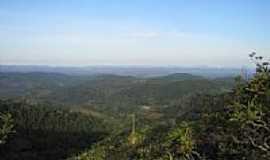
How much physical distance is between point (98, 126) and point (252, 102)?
164 meters

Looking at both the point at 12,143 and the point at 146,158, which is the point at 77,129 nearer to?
the point at 12,143

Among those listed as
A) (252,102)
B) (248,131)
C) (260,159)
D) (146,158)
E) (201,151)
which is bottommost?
(146,158)

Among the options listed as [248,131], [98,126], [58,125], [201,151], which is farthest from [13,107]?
[248,131]

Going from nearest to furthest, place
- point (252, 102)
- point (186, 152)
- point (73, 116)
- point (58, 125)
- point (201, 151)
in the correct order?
point (252, 102), point (186, 152), point (201, 151), point (58, 125), point (73, 116)

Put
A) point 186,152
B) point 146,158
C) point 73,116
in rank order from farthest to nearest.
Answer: point 73,116
point 146,158
point 186,152

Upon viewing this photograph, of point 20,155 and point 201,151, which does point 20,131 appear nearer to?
point 20,155

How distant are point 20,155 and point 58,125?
3775cm

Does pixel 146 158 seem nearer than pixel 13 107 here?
Yes

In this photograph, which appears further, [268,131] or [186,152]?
[186,152]

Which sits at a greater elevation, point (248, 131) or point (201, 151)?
point (248, 131)

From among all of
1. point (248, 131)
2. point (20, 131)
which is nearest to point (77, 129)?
point (20, 131)

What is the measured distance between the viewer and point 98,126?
18250 cm

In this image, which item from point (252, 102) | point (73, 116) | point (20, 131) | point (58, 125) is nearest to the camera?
point (252, 102)

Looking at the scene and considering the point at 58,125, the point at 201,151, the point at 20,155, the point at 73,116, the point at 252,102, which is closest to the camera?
the point at 252,102
